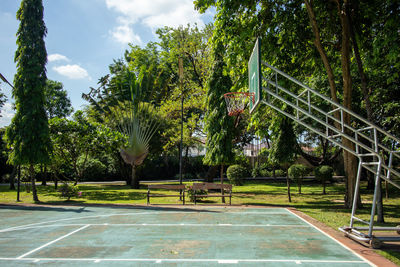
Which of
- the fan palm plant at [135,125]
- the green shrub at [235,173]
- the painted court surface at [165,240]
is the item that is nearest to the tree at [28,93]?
the painted court surface at [165,240]

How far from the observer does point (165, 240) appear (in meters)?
7.86

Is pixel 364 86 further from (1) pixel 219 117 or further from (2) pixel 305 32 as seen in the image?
(1) pixel 219 117

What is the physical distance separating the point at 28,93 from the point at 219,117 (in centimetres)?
1066

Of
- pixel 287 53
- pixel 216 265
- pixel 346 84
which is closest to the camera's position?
pixel 216 265

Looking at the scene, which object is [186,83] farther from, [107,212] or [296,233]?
[296,233]

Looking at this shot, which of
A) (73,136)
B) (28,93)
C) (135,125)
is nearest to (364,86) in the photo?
(28,93)

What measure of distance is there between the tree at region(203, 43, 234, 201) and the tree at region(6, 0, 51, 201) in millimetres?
9389

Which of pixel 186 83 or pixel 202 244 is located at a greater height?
pixel 186 83

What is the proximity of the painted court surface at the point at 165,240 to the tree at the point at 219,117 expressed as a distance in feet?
17.2

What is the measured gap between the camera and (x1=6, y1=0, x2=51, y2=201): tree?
16203 millimetres

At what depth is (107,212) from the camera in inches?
498

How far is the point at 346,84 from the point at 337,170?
2504 cm

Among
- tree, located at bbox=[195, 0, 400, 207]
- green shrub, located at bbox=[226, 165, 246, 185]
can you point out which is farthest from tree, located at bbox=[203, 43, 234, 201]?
green shrub, located at bbox=[226, 165, 246, 185]

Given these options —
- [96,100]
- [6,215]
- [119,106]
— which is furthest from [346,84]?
[96,100]
